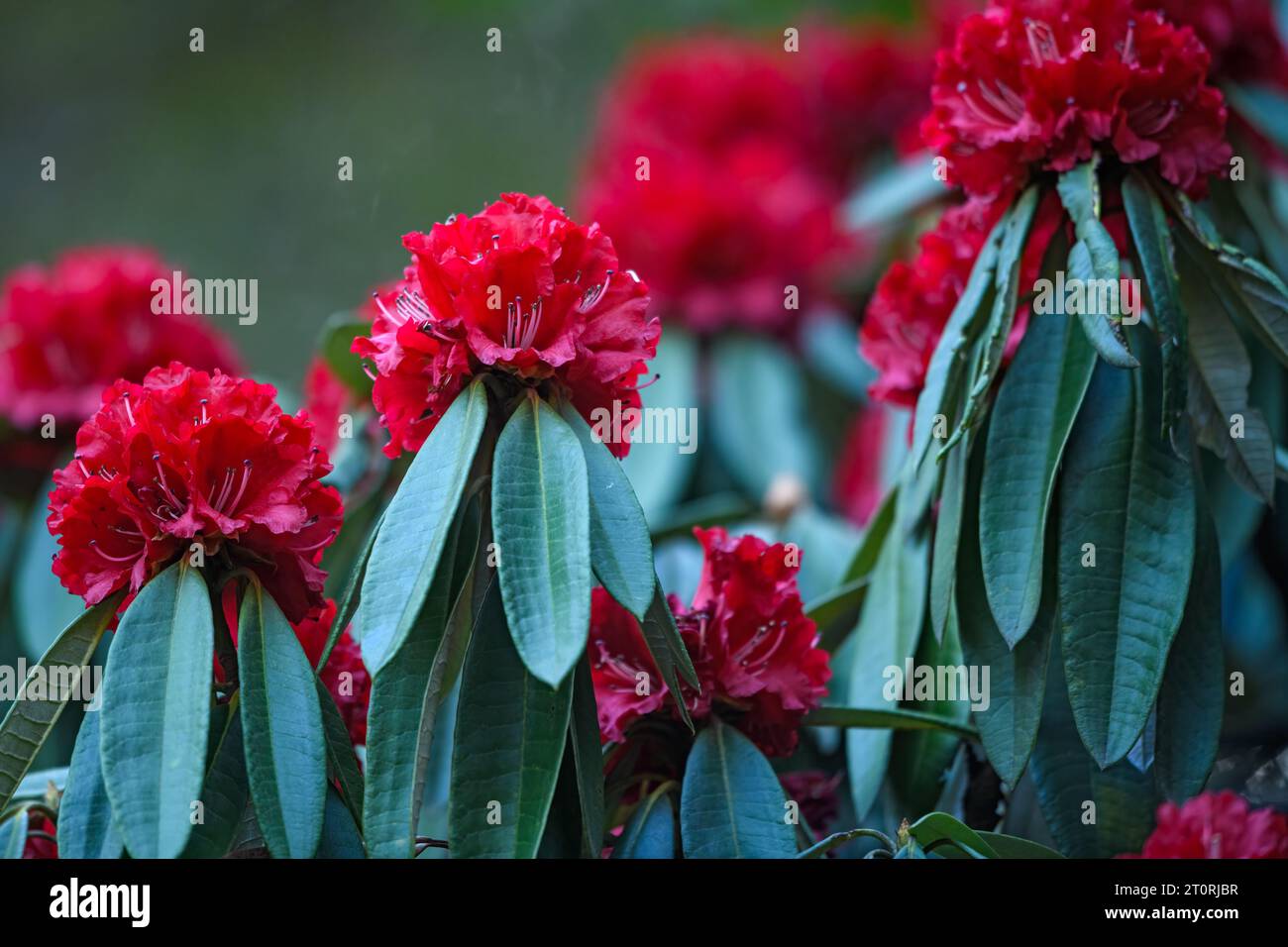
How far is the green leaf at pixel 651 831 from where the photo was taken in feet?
2.97

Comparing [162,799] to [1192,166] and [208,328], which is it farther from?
[208,328]

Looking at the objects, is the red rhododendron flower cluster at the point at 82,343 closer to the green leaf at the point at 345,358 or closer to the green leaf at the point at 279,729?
the green leaf at the point at 345,358

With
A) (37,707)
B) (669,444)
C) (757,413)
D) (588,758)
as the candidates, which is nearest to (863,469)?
(757,413)

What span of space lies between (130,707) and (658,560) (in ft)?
2.47

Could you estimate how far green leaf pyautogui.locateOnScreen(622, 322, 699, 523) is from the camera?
1.74m

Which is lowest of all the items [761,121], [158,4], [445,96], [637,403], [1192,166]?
[637,403]

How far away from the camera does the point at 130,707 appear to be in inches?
31.0

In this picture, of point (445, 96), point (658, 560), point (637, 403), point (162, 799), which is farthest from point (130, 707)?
point (445, 96)

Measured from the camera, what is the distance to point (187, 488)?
32.8 inches

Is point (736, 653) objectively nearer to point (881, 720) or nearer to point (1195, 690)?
point (881, 720)

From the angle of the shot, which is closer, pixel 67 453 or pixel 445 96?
pixel 67 453

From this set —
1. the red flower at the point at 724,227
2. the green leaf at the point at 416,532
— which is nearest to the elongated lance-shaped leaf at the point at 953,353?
the green leaf at the point at 416,532

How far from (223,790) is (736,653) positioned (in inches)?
13.2

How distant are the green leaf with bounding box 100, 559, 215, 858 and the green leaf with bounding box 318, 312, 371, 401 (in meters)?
0.53
